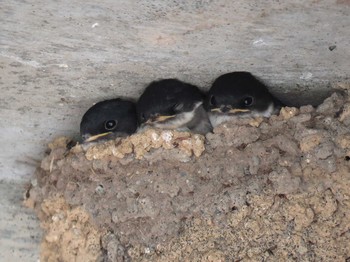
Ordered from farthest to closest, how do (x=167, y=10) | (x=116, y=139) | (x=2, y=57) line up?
(x=116, y=139), (x=2, y=57), (x=167, y=10)

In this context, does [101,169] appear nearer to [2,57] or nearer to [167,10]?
[2,57]

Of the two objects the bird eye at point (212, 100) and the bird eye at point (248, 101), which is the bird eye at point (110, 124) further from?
the bird eye at point (248, 101)

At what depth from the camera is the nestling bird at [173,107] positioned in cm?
404

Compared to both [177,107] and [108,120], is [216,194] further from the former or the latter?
[108,120]

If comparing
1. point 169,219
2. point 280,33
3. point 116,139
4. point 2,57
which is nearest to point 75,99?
point 116,139

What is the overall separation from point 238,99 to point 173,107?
37 cm

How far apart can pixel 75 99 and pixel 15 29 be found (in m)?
0.74

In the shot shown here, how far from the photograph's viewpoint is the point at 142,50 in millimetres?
3617

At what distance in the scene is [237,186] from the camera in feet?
12.3

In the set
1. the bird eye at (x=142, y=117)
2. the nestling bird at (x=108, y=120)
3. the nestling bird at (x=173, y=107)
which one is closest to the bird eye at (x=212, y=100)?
the nestling bird at (x=173, y=107)

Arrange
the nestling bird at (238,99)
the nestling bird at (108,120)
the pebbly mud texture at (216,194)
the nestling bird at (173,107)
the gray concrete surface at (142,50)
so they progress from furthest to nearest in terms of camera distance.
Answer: the nestling bird at (108,120)
the nestling bird at (173,107)
the nestling bird at (238,99)
the pebbly mud texture at (216,194)
the gray concrete surface at (142,50)

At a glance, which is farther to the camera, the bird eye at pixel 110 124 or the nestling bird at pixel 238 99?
the bird eye at pixel 110 124

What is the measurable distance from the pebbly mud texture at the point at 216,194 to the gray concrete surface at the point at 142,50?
256 mm

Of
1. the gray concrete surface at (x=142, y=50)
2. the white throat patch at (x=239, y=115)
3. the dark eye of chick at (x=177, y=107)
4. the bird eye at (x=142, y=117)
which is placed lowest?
the bird eye at (x=142, y=117)
